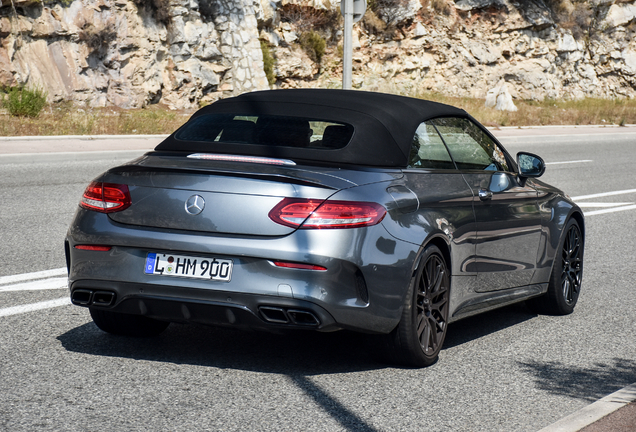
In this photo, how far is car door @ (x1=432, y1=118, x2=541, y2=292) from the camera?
527 centimetres

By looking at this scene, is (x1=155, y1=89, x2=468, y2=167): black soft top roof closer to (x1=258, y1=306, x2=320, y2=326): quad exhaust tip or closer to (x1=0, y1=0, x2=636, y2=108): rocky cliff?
(x1=258, y1=306, x2=320, y2=326): quad exhaust tip

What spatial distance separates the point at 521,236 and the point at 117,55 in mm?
25605

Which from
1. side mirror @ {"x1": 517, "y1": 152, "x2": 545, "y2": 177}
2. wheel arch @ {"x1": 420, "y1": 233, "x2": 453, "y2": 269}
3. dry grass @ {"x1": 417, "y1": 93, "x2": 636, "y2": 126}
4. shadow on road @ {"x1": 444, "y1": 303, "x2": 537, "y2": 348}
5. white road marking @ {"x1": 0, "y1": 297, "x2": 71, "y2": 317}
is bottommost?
dry grass @ {"x1": 417, "y1": 93, "x2": 636, "y2": 126}

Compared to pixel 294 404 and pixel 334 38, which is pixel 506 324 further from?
pixel 334 38

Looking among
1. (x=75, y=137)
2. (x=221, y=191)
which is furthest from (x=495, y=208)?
(x=75, y=137)

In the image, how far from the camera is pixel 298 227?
4.11m

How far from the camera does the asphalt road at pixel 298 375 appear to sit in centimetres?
379

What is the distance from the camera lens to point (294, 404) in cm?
398

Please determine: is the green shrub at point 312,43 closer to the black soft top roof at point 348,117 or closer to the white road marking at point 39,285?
the white road marking at point 39,285

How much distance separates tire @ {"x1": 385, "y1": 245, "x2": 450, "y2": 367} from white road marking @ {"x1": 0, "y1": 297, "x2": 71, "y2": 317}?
2422 millimetres

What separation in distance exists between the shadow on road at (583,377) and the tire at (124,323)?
2143 mm

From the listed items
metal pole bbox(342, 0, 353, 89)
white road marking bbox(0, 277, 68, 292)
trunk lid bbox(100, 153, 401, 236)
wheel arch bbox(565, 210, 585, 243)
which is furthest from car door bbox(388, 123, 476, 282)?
metal pole bbox(342, 0, 353, 89)

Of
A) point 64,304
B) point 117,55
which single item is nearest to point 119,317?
point 64,304

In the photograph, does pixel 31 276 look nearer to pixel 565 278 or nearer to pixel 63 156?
pixel 565 278
